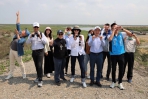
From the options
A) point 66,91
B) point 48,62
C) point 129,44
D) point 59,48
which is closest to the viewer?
point 66,91

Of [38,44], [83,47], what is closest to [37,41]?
[38,44]

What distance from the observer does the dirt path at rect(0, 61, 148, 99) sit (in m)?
4.90

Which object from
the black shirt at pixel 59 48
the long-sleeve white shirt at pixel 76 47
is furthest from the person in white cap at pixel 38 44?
the long-sleeve white shirt at pixel 76 47

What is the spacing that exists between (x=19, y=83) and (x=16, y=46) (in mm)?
1413

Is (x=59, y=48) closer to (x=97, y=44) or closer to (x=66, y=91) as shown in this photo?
(x=97, y=44)

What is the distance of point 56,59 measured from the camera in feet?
18.6

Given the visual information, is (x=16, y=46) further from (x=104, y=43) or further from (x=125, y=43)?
(x=125, y=43)

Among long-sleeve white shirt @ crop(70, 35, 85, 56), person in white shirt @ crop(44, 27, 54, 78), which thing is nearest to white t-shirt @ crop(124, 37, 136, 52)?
long-sleeve white shirt @ crop(70, 35, 85, 56)

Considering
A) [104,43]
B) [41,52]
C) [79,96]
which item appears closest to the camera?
[79,96]

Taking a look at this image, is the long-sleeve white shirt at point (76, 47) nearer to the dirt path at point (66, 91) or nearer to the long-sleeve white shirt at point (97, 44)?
the long-sleeve white shirt at point (97, 44)

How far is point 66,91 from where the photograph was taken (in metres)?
5.26

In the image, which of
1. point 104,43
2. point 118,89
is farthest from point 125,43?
point 118,89

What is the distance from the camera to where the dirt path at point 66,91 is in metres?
4.90

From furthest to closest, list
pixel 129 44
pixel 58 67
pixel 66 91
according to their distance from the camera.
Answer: pixel 129 44
pixel 58 67
pixel 66 91
